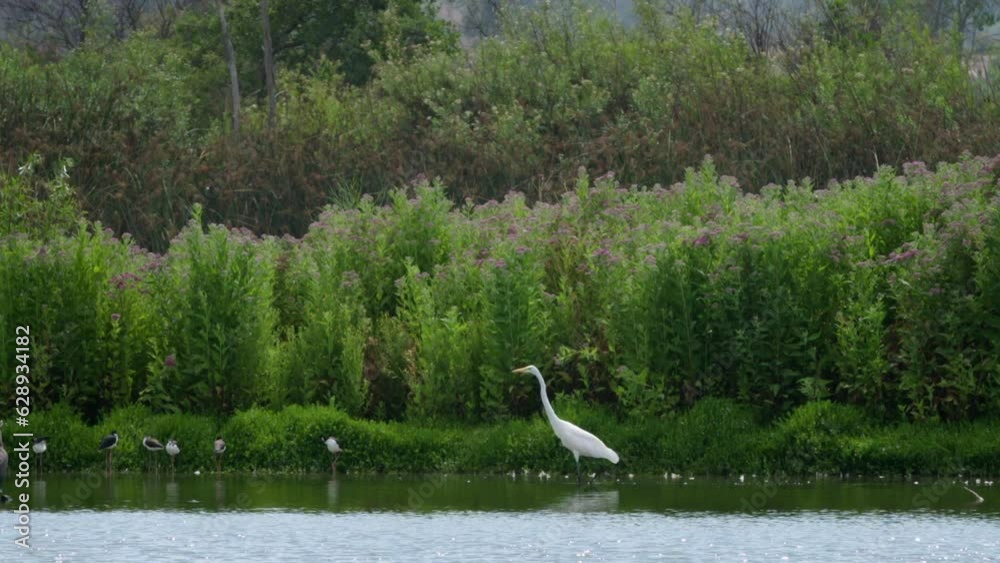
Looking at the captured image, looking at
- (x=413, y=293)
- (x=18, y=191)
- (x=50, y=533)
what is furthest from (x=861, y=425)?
(x=18, y=191)

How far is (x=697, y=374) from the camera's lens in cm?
2016

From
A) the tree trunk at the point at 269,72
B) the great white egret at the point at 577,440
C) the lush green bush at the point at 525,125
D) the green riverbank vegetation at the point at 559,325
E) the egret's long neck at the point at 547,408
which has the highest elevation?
the tree trunk at the point at 269,72

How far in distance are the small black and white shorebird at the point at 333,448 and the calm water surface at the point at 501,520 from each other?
394 mm

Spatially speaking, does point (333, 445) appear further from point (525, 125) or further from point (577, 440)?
point (525, 125)

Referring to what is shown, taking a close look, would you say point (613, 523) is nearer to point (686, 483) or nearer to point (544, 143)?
point (686, 483)

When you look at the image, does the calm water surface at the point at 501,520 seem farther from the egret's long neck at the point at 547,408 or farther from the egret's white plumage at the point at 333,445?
the egret's long neck at the point at 547,408

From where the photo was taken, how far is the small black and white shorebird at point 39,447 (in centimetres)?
2025

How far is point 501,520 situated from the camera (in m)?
16.1

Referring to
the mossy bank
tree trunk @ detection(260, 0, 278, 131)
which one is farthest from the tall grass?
tree trunk @ detection(260, 0, 278, 131)

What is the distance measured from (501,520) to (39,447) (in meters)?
6.66

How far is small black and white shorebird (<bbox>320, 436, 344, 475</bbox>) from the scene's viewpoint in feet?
65.2

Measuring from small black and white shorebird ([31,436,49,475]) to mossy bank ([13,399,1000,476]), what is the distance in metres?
0.10

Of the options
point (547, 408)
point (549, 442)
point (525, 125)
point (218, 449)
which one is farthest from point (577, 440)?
point (525, 125)

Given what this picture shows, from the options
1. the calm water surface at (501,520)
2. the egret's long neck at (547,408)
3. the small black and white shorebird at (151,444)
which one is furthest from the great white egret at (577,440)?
the small black and white shorebird at (151,444)
